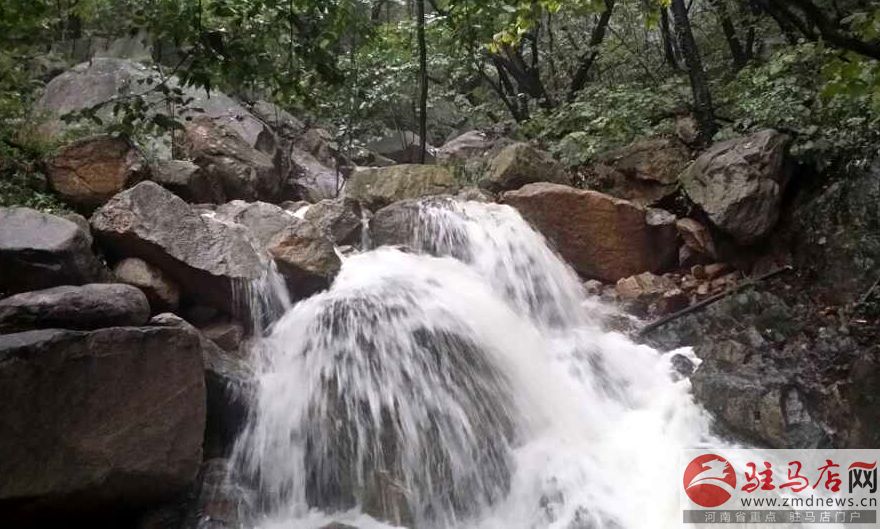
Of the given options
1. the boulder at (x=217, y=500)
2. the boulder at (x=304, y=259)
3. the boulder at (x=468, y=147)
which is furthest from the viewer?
the boulder at (x=468, y=147)

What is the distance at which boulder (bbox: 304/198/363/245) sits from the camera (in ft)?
22.7

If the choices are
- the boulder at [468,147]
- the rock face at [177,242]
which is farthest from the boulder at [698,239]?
the rock face at [177,242]

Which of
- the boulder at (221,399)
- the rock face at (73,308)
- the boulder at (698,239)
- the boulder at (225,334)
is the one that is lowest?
the boulder at (221,399)

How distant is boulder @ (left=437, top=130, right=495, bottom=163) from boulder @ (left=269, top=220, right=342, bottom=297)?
3842 millimetres

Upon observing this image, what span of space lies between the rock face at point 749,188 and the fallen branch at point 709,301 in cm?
39

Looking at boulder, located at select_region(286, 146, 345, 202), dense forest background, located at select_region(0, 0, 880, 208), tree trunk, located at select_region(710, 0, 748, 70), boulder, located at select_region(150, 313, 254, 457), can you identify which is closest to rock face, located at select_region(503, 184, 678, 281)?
dense forest background, located at select_region(0, 0, 880, 208)

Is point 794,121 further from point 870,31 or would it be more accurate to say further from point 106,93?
point 106,93

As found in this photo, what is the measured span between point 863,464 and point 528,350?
265 cm

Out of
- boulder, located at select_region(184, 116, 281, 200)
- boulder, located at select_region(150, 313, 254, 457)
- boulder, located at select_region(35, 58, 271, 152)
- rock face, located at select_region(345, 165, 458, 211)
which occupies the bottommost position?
boulder, located at select_region(150, 313, 254, 457)

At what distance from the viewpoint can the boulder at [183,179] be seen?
690 centimetres

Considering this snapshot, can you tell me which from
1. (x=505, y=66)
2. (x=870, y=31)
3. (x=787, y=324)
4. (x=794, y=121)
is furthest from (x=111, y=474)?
(x=505, y=66)

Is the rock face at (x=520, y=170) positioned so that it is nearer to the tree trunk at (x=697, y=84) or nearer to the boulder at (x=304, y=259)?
the tree trunk at (x=697, y=84)

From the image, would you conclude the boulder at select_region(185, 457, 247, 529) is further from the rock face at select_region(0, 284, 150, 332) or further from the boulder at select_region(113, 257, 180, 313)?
the boulder at select_region(113, 257, 180, 313)

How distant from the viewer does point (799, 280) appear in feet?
19.0
